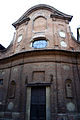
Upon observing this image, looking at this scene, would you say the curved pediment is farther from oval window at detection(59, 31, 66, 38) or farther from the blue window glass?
the blue window glass

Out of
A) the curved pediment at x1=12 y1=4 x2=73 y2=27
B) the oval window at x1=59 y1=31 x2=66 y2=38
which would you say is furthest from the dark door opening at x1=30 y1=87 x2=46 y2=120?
the curved pediment at x1=12 y1=4 x2=73 y2=27

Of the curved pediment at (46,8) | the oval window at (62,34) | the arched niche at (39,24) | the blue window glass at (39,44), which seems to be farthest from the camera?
the curved pediment at (46,8)

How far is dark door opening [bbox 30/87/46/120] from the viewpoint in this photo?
9.56m

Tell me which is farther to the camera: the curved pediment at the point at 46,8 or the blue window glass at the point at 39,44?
the curved pediment at the point at 46,8

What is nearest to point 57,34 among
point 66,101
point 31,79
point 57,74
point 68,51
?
point 68,51

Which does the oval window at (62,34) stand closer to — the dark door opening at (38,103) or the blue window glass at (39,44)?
the blue window glass at (39,44)

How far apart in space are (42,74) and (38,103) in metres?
2.64

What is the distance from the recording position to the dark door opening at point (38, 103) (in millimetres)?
9562

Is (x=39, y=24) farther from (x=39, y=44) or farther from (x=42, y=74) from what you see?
(x=42, y=74)

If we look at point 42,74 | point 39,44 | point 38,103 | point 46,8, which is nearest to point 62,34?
point 39,44

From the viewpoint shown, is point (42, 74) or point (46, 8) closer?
point (42, 74)

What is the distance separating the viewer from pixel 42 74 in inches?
429

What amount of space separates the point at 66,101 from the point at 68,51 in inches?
189

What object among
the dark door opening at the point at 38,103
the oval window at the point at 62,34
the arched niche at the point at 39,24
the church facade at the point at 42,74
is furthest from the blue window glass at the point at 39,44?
the dark door opening at the point at 38,103
